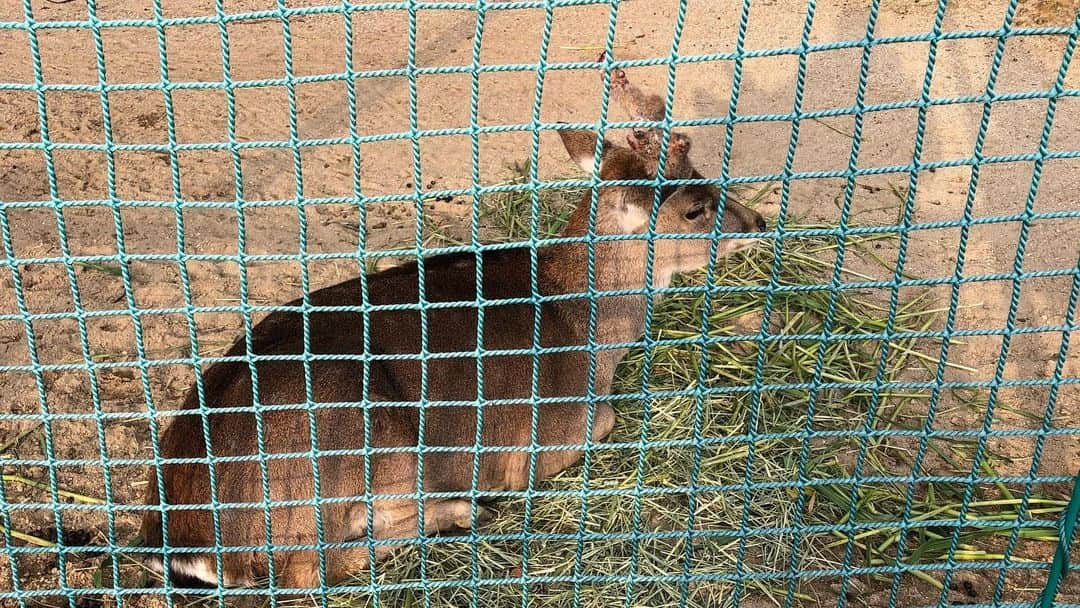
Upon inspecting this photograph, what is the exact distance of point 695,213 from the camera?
16.2 ft

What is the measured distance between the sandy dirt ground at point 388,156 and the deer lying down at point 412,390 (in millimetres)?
804

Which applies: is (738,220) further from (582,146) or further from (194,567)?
(194,567)

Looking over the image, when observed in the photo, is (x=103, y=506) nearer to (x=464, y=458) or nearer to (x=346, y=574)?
(x=346, y=574)

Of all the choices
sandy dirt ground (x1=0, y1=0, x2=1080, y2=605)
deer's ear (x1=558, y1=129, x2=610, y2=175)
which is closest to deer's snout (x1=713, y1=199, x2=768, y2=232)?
deer's ear (x1=558, y1=129, x2=610, y2=175)

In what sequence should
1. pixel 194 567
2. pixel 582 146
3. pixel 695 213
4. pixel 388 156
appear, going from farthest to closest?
pixel 388 156
pixel 582 146
pixel 695 213
pixel 194 567

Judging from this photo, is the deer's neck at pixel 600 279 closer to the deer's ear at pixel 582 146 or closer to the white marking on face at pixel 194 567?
the deer's ear at pixel 582 146

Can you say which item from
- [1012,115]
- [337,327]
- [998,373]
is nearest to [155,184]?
[337,327]

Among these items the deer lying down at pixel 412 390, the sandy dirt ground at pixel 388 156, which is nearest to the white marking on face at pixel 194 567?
the deer lying down at pixel 412 390

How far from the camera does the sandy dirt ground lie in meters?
5.16

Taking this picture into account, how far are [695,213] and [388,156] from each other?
248cm

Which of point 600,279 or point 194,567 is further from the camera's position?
point 600,279

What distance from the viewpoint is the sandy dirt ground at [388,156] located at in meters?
5.16

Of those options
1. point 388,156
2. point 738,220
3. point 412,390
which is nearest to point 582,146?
point 738,220

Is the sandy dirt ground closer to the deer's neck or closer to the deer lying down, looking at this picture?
the deer lying down
